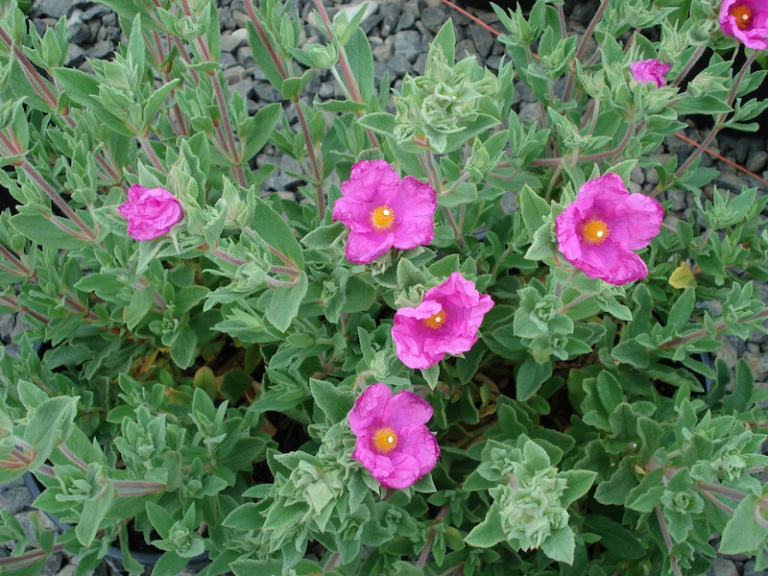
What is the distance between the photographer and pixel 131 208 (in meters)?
1.38

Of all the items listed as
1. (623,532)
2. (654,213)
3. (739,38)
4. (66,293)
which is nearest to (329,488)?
(654,213)

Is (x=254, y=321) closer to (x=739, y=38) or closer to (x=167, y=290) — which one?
(x=167, y=290)

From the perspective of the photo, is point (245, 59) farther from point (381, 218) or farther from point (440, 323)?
point (440, 323)

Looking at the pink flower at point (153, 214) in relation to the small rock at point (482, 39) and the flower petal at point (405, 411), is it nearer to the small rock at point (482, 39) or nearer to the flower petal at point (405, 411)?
the flower petal at point (405, 411)

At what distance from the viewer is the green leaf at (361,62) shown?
2.03 meters

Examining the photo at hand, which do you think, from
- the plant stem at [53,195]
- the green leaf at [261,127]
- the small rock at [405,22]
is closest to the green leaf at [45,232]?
the plant stem at [53,195]

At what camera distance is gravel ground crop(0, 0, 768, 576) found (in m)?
3.22

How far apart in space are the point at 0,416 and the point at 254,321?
2.27 feet

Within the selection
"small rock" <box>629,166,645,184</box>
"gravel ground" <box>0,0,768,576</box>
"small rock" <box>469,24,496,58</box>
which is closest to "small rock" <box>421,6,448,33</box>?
"gravel ground" <box>0,0,768,576</box>

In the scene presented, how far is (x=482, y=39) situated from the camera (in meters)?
3.56

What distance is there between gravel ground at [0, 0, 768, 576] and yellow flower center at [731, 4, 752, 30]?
51.1 inches

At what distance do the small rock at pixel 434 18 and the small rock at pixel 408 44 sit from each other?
0.29ft

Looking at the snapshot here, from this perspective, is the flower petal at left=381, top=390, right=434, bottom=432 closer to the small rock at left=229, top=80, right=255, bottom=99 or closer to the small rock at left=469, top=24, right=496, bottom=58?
the small rock at left=229, top=80, right=255, bottom=99

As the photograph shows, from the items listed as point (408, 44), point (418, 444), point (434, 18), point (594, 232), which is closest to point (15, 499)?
point (418, 444)
